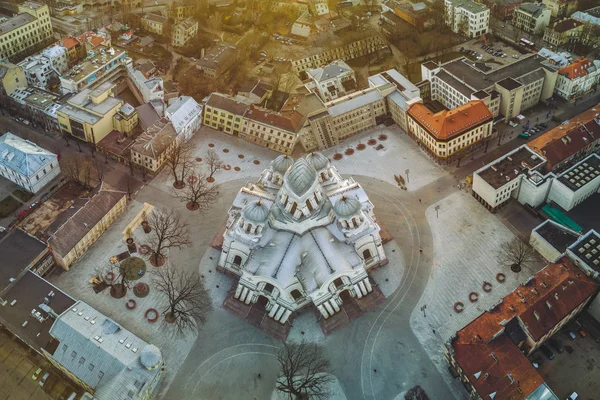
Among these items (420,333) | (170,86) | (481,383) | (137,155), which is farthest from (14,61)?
(481,383)

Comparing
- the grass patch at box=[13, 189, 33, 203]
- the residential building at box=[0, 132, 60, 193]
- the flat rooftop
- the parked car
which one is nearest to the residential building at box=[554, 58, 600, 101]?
the flat rooftop

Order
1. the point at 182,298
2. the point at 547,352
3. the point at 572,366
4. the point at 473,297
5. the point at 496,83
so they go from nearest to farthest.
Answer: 1. the point at 572,366
2. the point at 547,352
3. the point at 182,298
4. the point at 473,297
5. the point at 496,83

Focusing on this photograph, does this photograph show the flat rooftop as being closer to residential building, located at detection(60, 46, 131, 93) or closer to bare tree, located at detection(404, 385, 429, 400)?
bare tree, located at detection(404, 385, 429, 400)

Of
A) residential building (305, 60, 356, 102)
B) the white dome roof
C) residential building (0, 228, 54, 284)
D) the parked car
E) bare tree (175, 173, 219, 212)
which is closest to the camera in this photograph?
the white dome roof

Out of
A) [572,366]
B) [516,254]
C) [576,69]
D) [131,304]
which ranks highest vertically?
[576,69]

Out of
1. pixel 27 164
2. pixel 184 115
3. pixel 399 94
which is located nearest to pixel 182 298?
pixel 27 164

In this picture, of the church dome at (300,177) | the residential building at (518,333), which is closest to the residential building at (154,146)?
the church dome at (300,177)

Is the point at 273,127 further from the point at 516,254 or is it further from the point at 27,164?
the point at 516,254
